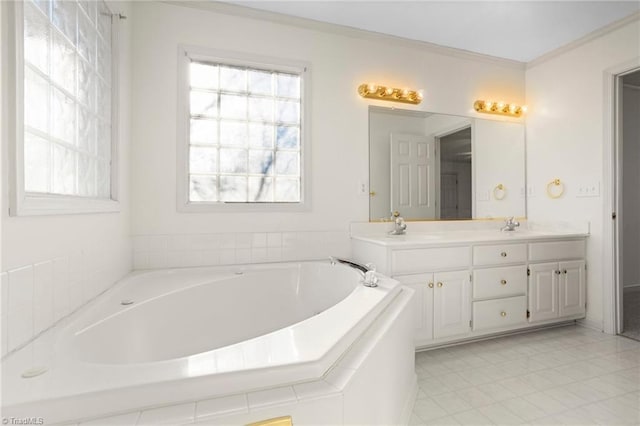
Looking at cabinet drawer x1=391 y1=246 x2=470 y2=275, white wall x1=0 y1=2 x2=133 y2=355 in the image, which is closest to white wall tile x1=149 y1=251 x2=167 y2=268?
white wall x1=0 y1=2 x2=133 y2=355

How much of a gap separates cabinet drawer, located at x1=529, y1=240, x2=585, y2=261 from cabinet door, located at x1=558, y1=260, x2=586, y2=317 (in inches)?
2.6

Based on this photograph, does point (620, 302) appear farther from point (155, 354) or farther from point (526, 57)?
point (155, 354)

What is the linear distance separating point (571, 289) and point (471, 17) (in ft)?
7.62

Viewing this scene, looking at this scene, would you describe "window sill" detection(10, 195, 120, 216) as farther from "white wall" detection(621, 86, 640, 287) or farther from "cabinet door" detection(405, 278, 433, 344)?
"white wall" detection(621, 86, 640, 287)

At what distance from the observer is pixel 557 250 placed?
2.57 metres

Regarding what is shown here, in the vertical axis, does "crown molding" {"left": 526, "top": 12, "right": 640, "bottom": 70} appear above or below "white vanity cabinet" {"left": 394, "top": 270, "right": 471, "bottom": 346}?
above

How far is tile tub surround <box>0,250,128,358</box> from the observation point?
0.85m

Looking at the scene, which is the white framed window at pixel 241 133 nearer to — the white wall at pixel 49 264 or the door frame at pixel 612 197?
the white wall at pixel 49 264

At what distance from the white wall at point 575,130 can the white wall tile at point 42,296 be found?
351 cm

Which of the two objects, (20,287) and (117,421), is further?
(20,287)

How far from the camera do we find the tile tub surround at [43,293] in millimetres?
855

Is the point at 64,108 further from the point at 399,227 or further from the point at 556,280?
the point at 556,280

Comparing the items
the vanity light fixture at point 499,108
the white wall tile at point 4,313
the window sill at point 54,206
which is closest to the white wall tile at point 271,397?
the white wall tile at point 4,313

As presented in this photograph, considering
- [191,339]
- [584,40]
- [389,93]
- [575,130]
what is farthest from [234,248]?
[584,40]
